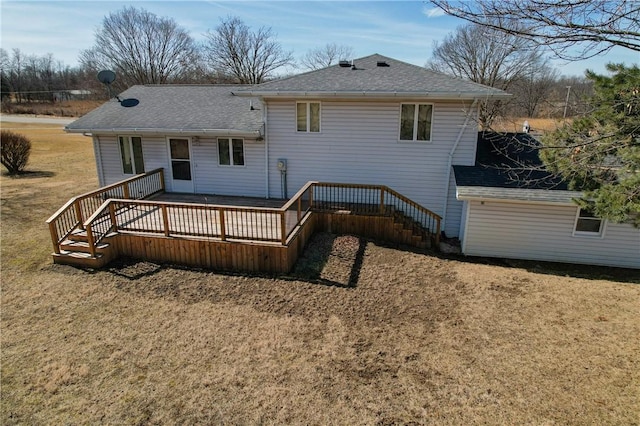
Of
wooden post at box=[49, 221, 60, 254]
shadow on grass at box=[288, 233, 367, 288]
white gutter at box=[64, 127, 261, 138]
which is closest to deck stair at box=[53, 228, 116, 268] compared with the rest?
wooden post at box=[49, 221, 60, 254]

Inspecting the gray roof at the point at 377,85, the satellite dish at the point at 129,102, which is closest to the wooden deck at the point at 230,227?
the gray roof at the point at 377,85

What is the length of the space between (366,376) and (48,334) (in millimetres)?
5466

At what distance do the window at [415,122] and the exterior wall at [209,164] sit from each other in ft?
→ 14.6

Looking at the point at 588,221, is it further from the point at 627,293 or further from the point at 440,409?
the point at 440,409

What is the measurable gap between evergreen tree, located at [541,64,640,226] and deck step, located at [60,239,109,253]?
9.35m

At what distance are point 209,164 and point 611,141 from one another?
10566mm

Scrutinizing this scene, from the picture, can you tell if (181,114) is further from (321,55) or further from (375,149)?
(321,55)

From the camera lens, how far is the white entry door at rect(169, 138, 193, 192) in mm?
12156

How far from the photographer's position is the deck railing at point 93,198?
862 centimetres

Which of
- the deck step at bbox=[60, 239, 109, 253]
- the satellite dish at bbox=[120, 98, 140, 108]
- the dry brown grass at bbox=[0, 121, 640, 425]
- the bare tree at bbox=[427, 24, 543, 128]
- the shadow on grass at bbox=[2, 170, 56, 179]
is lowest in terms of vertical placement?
the dry brown grass at bbox=[0, 121, 640, 425]

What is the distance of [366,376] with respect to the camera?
17.2ft

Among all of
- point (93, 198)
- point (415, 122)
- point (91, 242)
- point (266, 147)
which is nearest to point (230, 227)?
point (91, 242)

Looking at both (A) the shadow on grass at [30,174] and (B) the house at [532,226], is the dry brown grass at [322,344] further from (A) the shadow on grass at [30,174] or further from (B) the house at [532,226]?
(A) the shadow on grass at [30,174]

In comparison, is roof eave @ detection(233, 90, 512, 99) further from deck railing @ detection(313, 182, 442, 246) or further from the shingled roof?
deck railing @ detection(313, 182, 442, 246)
